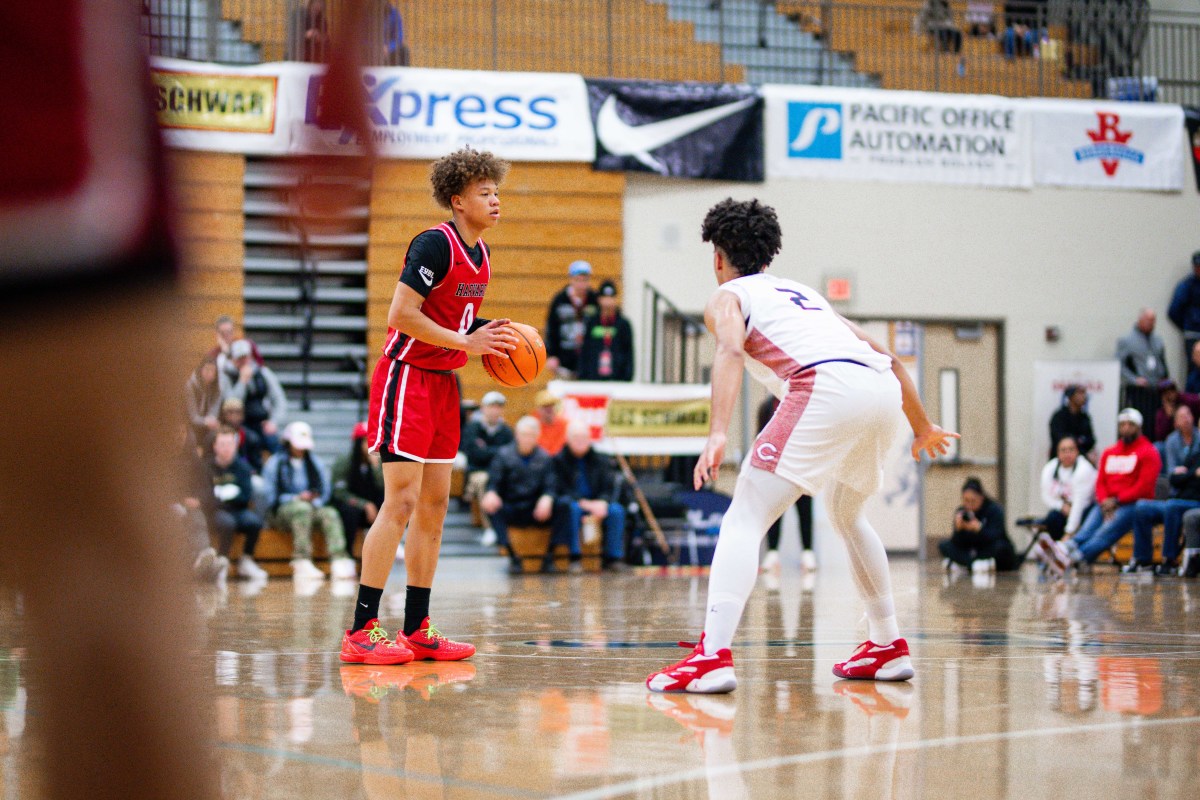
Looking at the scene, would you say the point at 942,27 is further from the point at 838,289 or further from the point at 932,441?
the point at 932,441

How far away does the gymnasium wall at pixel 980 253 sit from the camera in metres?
17.6

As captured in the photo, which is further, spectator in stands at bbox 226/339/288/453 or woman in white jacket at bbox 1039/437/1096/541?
woman in white jacket at bbox 1039/437/1096/541

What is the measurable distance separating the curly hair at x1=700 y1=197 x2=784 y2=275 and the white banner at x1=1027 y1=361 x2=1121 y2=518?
13913 millimetres

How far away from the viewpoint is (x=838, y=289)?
18.0 metres

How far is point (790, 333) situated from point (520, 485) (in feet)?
28.3

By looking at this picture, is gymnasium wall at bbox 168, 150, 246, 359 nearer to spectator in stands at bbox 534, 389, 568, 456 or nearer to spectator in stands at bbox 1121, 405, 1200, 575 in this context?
spectator in stands at bbox 534, 389, 568, 456

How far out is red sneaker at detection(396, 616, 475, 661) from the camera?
233 inches

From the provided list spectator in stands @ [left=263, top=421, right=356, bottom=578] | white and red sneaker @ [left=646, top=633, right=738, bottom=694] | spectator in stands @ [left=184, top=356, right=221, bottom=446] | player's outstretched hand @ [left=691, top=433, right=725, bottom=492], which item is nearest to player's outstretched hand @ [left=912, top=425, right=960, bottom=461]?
player's outstretched hand @ [left=691, top=433, right=725, bottom=492]

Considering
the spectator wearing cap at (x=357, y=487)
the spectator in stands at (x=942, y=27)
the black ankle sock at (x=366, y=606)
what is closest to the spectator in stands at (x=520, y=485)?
the spectator wearing cap at (x=357, y=487)

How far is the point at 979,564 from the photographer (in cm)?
1421

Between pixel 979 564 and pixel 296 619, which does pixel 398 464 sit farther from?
pixel 979 564

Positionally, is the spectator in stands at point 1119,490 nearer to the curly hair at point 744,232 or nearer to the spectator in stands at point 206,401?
the spectator in stands at point 206,401

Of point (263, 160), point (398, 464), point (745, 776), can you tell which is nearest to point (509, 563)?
point (398, 464)

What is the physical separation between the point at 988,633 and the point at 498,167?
3435mm
